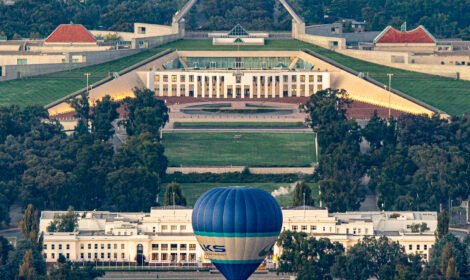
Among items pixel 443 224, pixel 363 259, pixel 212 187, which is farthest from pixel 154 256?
pixel 212 187

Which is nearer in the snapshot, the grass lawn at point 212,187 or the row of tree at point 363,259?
the row of tree at point 363,259

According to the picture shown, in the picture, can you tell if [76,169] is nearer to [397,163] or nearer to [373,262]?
[397,163]

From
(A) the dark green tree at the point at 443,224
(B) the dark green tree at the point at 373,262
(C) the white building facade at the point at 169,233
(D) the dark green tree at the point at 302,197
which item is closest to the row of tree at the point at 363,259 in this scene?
(B) the dark green tree at the point at 373,262

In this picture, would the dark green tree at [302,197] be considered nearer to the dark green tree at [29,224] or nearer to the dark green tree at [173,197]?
the dark green tree at [173,197]

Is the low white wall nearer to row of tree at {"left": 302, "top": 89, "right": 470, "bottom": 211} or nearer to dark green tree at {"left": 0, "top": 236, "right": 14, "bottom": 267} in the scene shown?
row of tree at {"left": 302, "top": 89, "right": 470, "bottom": 211}

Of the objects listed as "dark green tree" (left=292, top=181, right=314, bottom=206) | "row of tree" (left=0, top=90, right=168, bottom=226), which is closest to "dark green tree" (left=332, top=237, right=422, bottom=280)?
"dark green tree" (left=292, top=181, right=314, bottom=206)
